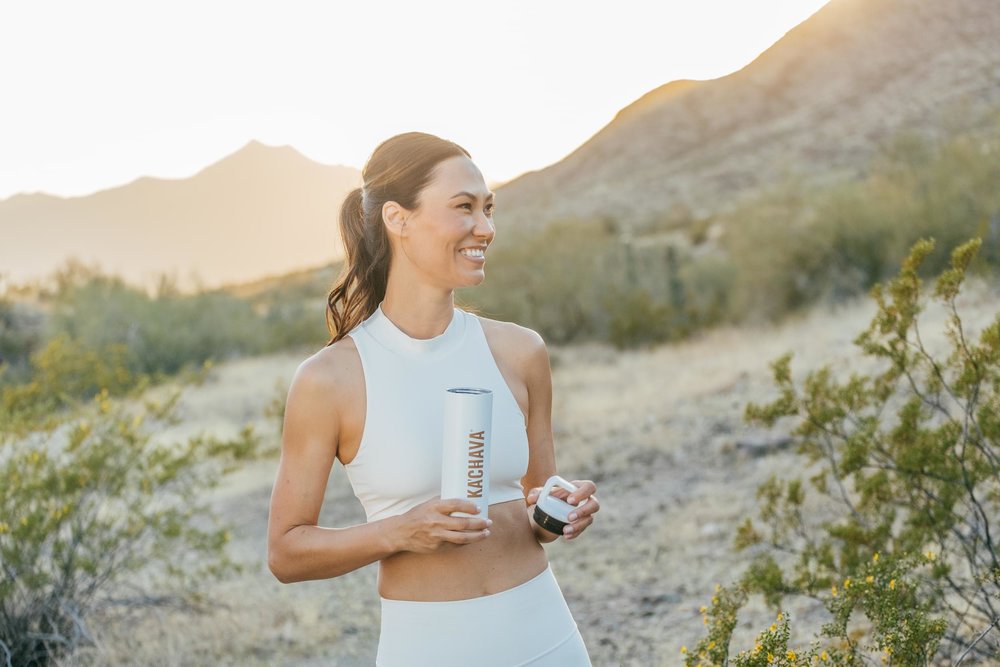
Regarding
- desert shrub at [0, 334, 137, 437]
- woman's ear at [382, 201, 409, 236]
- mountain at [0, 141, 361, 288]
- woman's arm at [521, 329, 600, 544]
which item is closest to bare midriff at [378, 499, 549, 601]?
woman's arm at [521, 329, 600, 544]

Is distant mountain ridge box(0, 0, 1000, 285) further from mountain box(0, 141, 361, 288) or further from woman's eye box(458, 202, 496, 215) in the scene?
mountain box(0, 141, 361, 288)

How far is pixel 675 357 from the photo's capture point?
17469 mm

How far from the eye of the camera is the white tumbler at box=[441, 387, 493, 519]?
1.71 meters

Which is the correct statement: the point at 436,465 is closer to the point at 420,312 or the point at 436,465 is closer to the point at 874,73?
the point at 420,312

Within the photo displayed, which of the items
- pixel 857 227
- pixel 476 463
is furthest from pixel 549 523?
pixel 857 227

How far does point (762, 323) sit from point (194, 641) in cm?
1610

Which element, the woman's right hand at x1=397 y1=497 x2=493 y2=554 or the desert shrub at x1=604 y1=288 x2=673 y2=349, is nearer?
the woman's right hand at x1=397 y1=497 x2=493 y2=554

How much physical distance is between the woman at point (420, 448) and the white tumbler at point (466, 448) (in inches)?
2.5

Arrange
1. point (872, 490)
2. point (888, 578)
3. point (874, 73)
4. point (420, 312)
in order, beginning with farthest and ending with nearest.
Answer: point (874, 73) < point (872, 490) < point (888, 578) < point (420, 312)

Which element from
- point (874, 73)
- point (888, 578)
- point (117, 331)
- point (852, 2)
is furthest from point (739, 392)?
point (874, 73)

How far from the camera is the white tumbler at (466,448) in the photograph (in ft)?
5.62

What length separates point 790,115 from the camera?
232 feet

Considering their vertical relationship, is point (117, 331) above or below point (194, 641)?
above

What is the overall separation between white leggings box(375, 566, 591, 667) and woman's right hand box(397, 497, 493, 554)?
0.84ft
